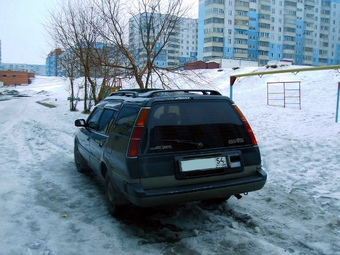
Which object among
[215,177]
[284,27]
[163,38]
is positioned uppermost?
[284,27]

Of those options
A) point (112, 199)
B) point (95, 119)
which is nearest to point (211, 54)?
point (95, 119)

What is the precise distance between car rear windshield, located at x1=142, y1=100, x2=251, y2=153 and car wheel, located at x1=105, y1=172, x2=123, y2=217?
0.93 meters

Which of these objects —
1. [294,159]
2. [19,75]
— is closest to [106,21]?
[294,159]

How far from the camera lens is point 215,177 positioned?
3473 millimetres

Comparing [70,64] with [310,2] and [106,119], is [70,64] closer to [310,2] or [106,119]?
[106,119]

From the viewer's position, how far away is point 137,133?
3311 mm

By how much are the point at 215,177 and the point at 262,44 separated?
76.3 metres

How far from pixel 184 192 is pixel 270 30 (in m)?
79.4

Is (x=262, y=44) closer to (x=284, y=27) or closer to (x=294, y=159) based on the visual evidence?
(x=284, y=27)

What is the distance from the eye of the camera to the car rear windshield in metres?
3.34

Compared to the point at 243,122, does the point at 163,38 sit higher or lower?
higher

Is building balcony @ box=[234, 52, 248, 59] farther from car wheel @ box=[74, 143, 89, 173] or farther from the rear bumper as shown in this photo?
the rear bumper

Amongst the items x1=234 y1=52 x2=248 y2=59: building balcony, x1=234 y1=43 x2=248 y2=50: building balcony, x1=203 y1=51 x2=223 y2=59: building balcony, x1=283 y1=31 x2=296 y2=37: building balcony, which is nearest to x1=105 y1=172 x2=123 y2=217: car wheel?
x1=203 y1=51 x2=223 y2=59: building balcony

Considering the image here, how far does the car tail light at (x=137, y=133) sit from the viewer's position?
3.27 m
